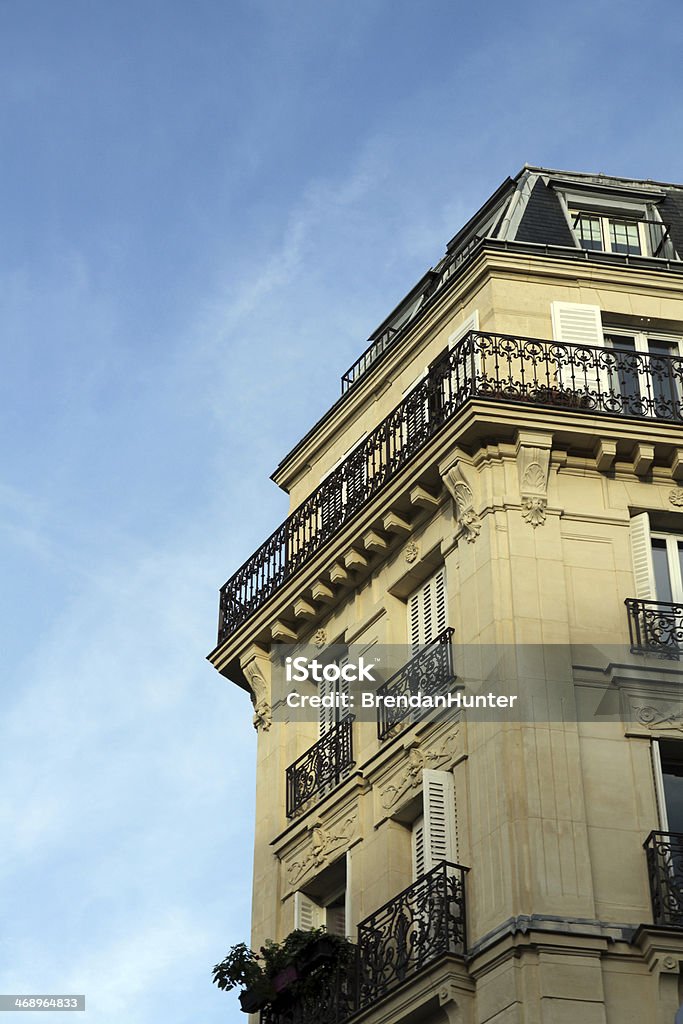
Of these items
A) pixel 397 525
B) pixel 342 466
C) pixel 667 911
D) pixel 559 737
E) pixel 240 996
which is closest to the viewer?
pixel 667 911

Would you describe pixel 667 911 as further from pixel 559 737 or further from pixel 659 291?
pixel 659 291

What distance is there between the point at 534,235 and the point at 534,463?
16.0ft

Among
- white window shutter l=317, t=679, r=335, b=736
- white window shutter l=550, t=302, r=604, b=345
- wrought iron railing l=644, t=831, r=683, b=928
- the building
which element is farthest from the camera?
white window shutter l=317, t=679, r=335, b=736

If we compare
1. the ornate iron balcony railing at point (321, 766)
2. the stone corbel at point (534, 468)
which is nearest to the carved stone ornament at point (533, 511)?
the stone corbel at point (534, 468)

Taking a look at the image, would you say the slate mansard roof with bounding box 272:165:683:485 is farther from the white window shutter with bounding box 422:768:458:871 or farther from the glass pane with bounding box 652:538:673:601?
the white window shutter with bounding box 422:768:458:871

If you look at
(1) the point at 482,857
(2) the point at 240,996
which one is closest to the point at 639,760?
(1) the point at 482,857

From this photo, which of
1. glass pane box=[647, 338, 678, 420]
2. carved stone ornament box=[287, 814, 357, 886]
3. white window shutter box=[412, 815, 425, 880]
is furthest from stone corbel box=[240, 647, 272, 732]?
glass pane box=[647, 338, 678, 420]

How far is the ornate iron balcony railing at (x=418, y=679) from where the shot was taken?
68.1 feet

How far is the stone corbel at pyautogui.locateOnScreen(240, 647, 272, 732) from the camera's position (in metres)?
24.6

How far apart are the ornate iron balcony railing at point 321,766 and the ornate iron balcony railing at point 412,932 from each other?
2773mm

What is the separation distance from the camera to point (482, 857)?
18578 millimetres

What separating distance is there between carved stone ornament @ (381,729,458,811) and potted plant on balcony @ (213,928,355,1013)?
5.87 ft

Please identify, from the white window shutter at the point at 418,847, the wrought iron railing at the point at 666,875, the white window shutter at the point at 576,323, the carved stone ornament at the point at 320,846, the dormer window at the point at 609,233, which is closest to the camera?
the wrought iron railing at the point at 666,875

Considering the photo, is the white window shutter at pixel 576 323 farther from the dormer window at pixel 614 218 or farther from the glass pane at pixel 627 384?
the dormer window at pixel 614 218
